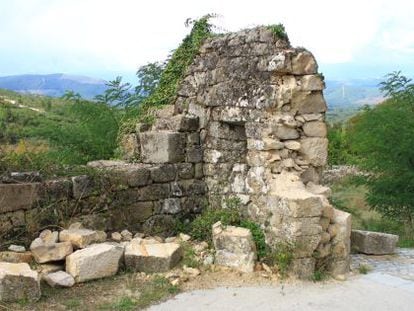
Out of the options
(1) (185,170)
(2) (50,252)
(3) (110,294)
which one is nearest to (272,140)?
(1) (185,170)

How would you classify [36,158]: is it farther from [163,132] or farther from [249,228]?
[249,228]

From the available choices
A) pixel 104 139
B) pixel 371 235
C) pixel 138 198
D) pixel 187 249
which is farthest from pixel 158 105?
pixel 104 139

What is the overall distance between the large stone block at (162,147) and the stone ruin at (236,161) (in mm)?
14

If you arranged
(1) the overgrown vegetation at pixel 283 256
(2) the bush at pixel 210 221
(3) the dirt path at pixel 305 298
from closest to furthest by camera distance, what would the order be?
(3) the dirt path at pixel 305 298
(1) the overgrown vegetation at pixel 283 256
(2) the bush at pixel 210 221

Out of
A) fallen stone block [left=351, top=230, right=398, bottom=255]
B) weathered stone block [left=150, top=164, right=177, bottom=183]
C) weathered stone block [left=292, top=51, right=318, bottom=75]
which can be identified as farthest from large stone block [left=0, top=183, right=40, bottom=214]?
fallen stone block [left=351, top=230, right=398, bottom=255]

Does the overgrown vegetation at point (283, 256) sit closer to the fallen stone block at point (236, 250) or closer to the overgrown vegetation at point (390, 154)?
the fallen stone block at point (236, 250)

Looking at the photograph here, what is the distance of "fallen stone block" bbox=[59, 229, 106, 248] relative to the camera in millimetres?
6160

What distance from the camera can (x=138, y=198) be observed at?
7371mm

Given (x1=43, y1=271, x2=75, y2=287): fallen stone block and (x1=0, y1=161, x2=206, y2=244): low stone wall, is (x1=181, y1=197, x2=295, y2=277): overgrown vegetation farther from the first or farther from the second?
(x1=43, y1=271, x2=75, y2=287): fallen stone block

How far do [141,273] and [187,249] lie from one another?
0.82m

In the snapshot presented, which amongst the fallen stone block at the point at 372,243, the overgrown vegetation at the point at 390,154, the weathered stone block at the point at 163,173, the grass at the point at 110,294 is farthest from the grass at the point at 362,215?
the grass at the point at 110,294

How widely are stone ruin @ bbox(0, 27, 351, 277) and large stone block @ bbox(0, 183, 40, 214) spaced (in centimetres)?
1

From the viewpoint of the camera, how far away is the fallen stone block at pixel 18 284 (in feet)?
16.8

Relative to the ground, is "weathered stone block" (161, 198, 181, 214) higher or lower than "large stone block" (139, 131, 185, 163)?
lower
